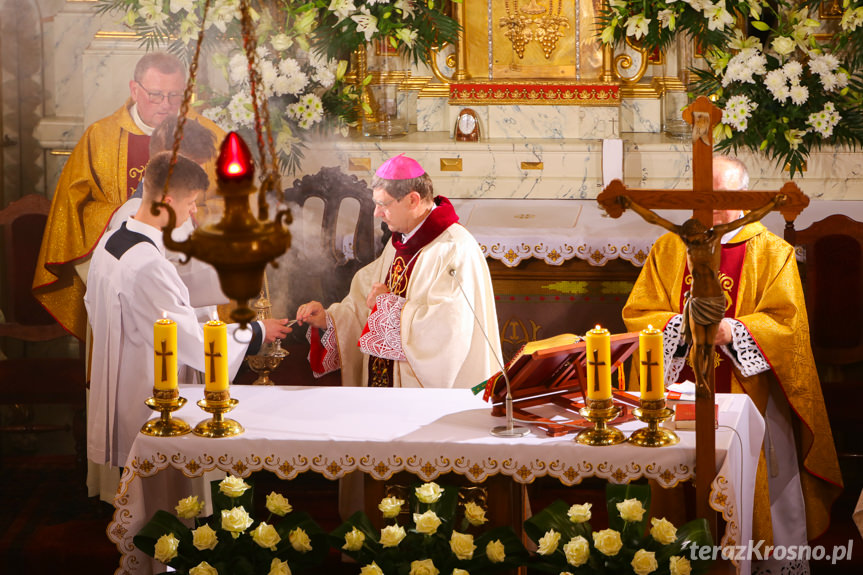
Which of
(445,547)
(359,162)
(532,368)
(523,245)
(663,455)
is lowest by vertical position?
(445,547)

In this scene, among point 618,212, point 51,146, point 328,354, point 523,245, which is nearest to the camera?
point 618,212

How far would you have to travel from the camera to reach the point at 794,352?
16.3ft

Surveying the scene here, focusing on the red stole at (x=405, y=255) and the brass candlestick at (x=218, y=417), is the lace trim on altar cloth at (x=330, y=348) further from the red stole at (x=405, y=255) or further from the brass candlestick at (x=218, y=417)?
Answer: the brass candlestick at (x=218, y=417)

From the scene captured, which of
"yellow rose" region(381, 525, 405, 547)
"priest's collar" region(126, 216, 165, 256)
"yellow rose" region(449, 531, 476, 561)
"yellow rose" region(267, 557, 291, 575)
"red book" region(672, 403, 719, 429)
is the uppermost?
"priest's collar" region(126, 216, 165, 256)

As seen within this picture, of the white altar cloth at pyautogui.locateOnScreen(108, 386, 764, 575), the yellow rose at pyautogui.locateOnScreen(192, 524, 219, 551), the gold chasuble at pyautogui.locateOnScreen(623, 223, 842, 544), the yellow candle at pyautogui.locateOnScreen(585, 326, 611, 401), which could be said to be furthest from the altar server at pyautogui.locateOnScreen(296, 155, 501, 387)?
the yellow rose at pyautogui.locateOnScreen(192, 524, 219, 551)

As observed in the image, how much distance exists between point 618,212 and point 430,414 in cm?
105

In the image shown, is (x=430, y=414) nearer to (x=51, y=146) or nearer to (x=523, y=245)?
(x=523, y=245)

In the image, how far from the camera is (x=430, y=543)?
3.65 metres

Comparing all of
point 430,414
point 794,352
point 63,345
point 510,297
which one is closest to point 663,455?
point 430,414

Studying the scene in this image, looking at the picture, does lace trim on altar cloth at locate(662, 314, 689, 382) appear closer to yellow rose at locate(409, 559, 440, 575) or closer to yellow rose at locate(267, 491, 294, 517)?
yellow rose at locate(409, 559, 440, 575)

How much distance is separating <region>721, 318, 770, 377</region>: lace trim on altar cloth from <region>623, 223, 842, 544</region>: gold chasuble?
2cm

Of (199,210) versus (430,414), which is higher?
(199,210)

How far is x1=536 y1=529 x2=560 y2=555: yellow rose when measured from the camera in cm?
353

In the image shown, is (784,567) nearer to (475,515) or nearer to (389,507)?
(475,515)
